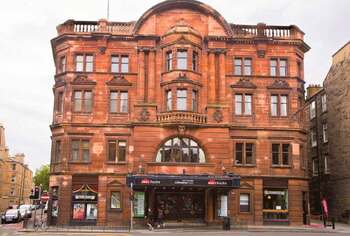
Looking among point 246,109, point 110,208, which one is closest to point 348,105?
point 246,109

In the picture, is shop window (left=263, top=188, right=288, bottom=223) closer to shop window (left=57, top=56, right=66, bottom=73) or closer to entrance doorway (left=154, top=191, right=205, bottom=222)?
entrance doorway (left=154, top=191, right=205, bottom=222)

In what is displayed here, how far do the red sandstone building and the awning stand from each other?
1.05 m

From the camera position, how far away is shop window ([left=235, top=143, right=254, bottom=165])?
41.5 metres

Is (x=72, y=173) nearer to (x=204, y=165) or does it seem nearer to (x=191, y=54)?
(x=204, y=165)

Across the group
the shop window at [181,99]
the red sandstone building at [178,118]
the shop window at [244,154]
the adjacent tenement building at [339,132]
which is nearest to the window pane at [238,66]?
the red sandstone building at [178,118]

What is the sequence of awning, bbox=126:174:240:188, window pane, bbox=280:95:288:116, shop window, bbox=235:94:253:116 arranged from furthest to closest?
window pane, bbox=280:95:288:116, shop window, bbox=235:94:253:116, awning, bbox=126:174:240:188

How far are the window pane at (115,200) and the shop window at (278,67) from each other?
58.1 feet

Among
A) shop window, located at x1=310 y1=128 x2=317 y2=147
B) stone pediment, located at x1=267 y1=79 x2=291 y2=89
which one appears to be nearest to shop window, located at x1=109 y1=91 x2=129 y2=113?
stone pediment, located at x1=267 y1=79 x2=291 y2=89

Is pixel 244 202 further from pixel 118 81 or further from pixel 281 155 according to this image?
pixel 118 81

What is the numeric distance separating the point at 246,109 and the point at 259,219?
9753mm

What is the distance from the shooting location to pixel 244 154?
4141 centimetres

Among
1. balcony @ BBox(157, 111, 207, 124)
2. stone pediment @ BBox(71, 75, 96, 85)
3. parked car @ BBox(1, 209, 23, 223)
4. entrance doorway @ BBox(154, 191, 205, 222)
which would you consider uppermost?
stone pediment @ BBox(71, 75, 96, 85)

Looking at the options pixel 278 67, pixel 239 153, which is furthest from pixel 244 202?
pixel 278 67

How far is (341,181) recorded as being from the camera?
46875 mm
